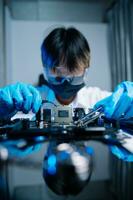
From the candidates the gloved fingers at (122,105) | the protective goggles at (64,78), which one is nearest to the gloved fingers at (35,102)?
the protective goggles at (64,78)

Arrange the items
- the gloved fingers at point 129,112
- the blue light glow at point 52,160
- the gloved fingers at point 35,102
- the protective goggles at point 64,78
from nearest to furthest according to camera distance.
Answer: the blue light glow at point 52,160 < the gloved fingers at point 35,102 < the gloved fingers at point 129,112 < the protective goggles at point 64,78

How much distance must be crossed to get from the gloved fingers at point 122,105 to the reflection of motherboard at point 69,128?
0.50ft

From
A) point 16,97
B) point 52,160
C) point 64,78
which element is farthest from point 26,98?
point 52,160

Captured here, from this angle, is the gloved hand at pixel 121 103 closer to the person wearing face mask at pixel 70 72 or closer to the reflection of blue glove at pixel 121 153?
the person wearing face mask at pixel 70 72

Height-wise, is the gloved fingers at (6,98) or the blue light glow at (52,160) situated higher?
the gloved fingers at (6,98)

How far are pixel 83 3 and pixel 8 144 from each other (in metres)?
1.76

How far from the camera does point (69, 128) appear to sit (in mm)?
489

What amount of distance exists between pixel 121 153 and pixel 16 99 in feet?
1.56

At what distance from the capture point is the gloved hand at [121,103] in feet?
2.53

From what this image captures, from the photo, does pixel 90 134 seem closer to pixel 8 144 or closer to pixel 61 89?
pixel 8 144

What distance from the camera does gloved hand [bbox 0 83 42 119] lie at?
0.79 metres

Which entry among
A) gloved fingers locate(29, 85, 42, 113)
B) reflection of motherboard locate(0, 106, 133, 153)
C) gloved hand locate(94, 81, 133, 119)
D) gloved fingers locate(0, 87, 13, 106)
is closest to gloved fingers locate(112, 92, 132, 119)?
gloved hand locate(94, 81, 133, 119)

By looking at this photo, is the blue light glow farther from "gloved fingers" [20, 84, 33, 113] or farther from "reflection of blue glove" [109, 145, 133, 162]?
"gloved fingers" [20, 84, 33, 113]

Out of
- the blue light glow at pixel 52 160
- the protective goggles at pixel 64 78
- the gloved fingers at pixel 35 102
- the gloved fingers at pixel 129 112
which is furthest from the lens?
the protective goggles at pixel 64 78
